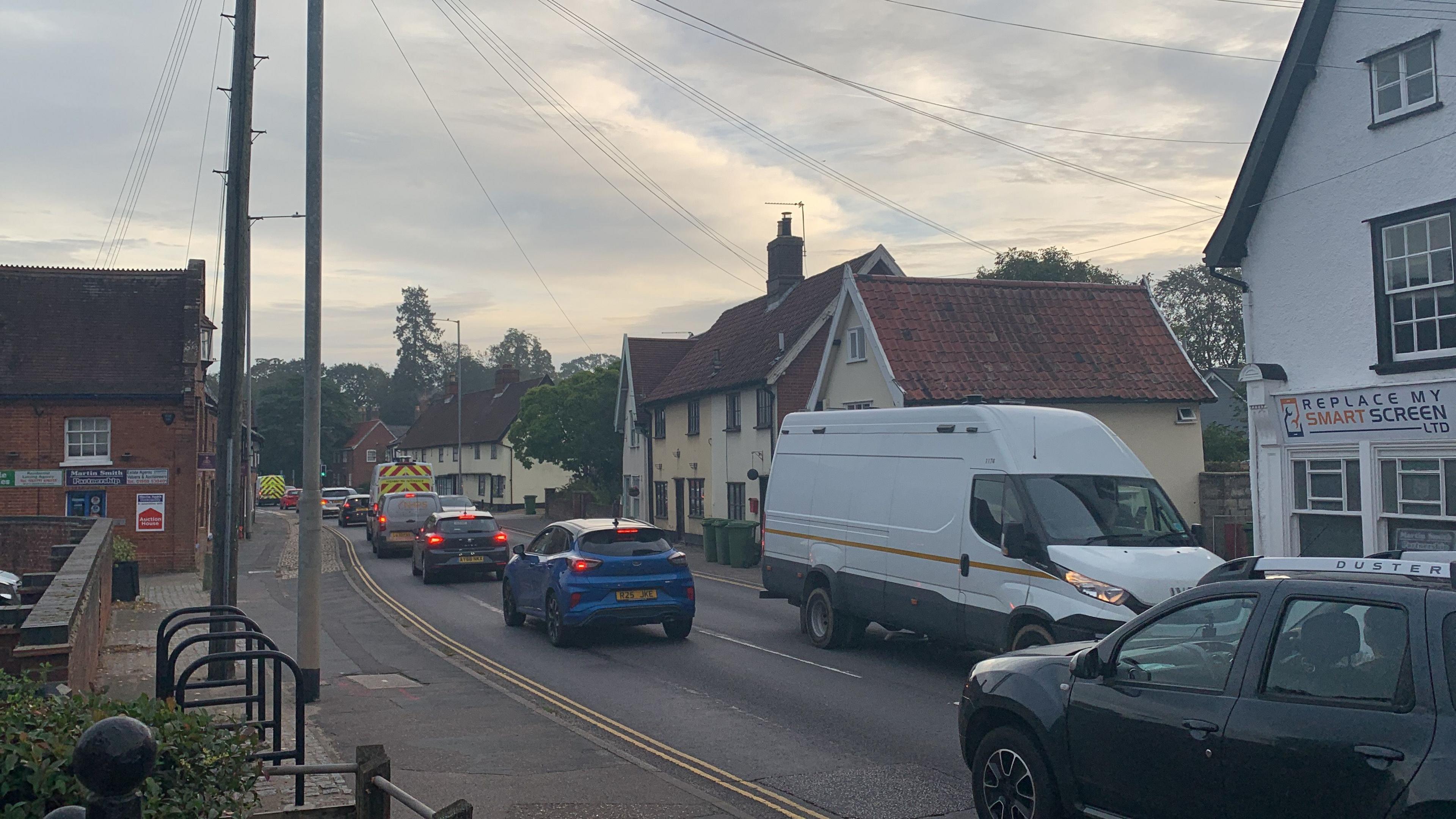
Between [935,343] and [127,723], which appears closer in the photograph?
[127,723]

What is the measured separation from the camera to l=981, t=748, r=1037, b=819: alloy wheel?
→ 626 centimetres

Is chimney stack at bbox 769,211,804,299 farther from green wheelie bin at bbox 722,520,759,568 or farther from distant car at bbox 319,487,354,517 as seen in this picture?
distant car at bbox 319,487,354,517

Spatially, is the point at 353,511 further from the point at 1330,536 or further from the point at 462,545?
the point at 1330,536

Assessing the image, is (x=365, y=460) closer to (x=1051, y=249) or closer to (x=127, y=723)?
(x=1051, y=249)

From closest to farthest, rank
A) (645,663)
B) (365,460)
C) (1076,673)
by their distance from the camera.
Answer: (1076,673)
(645,663)
(365,460)

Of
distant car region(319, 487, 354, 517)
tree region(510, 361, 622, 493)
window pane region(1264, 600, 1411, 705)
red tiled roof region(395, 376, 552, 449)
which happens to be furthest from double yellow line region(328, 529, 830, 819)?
red tiled roof region(395, 376, 552, 449)

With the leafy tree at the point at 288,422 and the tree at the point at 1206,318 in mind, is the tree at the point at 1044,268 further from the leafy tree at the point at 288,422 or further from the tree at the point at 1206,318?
the leafy tree at the point at 288,422

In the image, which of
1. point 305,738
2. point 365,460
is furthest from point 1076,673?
point 365,460

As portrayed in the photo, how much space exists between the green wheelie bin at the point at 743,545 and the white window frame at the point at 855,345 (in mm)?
4888

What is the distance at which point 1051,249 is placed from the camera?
58.9 metres

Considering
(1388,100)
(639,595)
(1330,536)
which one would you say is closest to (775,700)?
(639,595)

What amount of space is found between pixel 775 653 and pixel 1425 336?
8.94 m

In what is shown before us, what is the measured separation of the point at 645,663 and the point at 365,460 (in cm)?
9434

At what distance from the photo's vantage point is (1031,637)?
10797 millimetres
